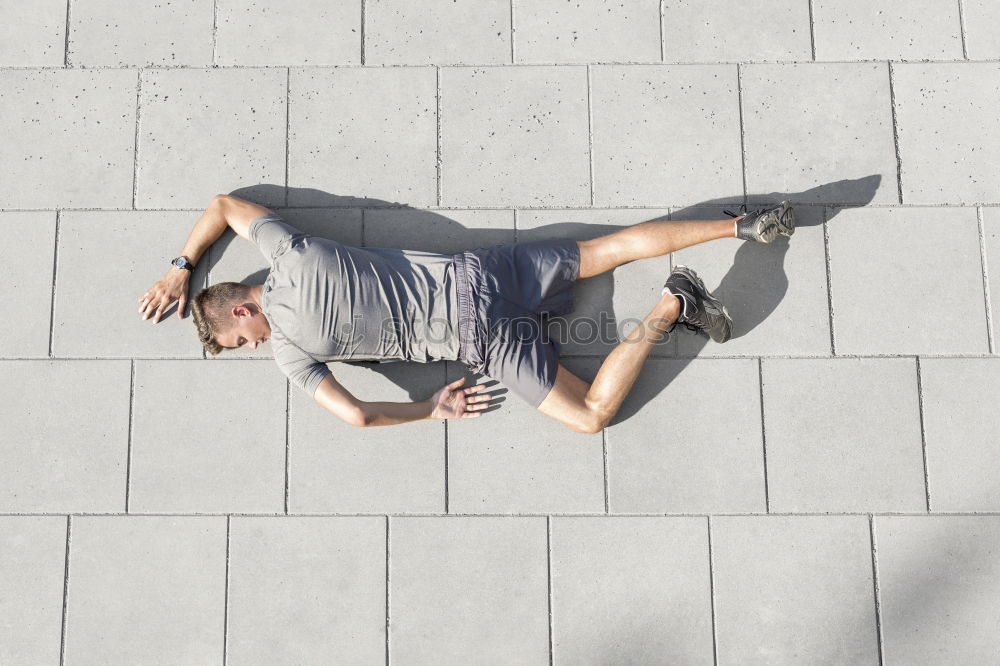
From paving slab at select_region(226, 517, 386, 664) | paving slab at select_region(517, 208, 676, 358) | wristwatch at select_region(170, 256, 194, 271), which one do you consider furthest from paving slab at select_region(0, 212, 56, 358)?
paving slab at select_region(517, 208, 676, 358)

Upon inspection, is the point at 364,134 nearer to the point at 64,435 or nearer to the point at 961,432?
the point at 64,435

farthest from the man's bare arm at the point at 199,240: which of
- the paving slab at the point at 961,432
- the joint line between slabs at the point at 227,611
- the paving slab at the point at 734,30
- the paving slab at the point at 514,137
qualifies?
the paving slab at the point at 961,432

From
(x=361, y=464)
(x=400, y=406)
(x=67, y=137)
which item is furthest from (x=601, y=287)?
(x=67, y=137)

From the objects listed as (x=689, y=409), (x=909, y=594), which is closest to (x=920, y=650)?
(x=909, y=594)

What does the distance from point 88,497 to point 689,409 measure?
11.2 feet

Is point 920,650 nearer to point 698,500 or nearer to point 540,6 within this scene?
point 698,500

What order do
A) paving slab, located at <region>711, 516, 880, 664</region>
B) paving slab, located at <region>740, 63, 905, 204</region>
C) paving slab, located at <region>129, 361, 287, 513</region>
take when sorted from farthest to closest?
paving slab, located at <region>740, 63, 905, 204</region> → paving slab, located at <region>129, 361, 287, 513</region> → paving slab, located at <region>711, 516, 880, 664</region>

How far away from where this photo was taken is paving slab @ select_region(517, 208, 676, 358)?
3701 mm

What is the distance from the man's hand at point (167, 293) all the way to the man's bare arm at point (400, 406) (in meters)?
1.03

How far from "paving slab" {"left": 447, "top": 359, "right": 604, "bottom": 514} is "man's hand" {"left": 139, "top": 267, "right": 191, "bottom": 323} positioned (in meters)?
1.68

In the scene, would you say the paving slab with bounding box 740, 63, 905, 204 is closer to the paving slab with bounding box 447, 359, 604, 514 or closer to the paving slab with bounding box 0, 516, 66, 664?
the paving slab with bounding box 447, 359, 604, 514

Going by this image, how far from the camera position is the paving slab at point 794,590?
3.53 metres

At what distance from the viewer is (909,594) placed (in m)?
3.53

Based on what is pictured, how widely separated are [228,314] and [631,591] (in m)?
2.63
